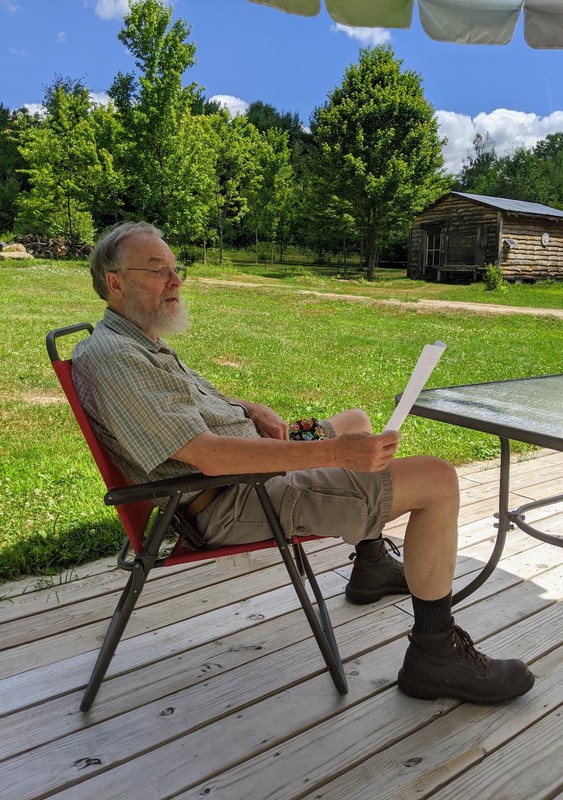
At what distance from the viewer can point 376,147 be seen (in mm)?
27578

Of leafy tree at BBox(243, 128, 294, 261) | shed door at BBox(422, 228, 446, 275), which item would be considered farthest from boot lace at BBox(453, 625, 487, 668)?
leafy tree at BBox(243, 128, 294, 261)

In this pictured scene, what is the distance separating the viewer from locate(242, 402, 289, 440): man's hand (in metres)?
2.39

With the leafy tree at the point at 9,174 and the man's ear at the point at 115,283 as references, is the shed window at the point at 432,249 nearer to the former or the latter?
the leafy tree at the point at 9,174

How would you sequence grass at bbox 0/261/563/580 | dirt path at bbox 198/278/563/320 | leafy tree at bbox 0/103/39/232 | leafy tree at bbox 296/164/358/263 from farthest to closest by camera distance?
leafy tree at bbox 0/103/39/232 → leafy tree at bbox 296/164/358/263 → dirt path at bbox 198/278/563/320 → grass at bbox 0/261/563/580

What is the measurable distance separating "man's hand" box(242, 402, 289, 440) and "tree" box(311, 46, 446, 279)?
2538cm

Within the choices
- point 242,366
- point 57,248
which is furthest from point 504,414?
point 57,248

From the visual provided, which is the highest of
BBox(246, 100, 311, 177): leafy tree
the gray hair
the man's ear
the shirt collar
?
BBox(246, 100, 311, 177): leafy tree

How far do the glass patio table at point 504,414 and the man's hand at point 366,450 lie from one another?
0.44 metres

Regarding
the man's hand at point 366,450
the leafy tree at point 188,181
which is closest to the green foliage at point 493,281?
the leafy tree at point 188,181

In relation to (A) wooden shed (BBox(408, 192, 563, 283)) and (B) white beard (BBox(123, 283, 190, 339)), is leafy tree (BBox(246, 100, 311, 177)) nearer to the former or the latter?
(A) wooden shed (BBox(408, 192, 563, 283))

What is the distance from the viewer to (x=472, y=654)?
1.93 meters

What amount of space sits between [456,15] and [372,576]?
90.4 inches

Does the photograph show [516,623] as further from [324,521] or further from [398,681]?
[324,521]

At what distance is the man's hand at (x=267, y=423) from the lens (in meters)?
2.39
